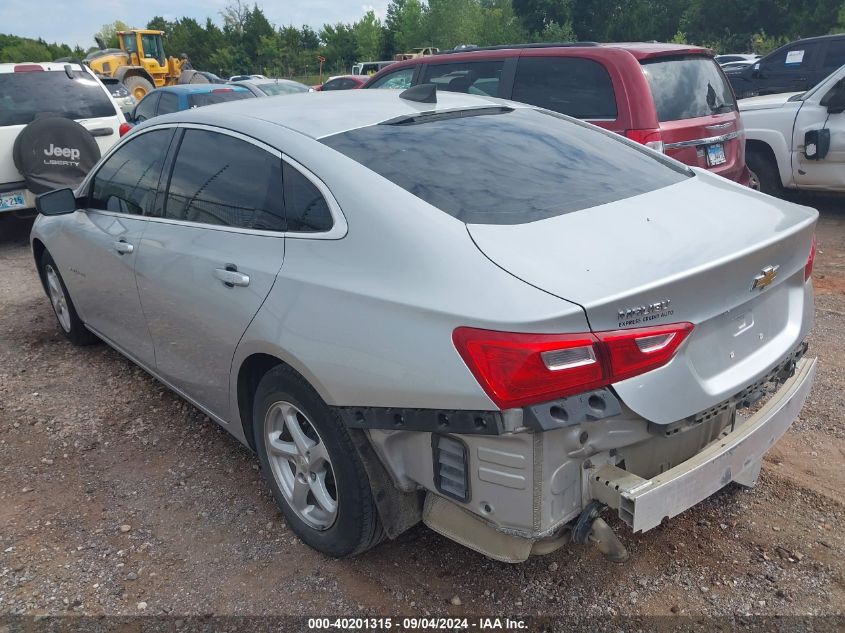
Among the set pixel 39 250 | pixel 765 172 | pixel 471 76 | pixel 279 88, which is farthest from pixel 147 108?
pixel 765 172

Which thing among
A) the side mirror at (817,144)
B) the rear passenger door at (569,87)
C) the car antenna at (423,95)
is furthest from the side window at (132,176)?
the side mirror at (817,144)

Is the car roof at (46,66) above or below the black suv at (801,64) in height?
above

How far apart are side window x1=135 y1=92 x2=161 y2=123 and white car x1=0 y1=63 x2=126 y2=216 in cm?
266

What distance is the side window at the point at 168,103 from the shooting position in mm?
10227

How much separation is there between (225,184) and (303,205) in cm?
58

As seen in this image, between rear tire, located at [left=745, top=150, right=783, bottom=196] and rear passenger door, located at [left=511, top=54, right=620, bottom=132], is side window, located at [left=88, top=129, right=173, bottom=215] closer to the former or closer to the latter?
rear passenger door, located at [left=511, top=54, right=620, bottom=132]

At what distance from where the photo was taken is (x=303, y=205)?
8.40 ft

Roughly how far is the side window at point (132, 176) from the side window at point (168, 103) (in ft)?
21.9

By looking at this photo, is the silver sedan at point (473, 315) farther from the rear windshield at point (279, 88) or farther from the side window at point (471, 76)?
the rear windshield at point (279, 88)

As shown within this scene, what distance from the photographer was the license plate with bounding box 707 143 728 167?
19.4 feet

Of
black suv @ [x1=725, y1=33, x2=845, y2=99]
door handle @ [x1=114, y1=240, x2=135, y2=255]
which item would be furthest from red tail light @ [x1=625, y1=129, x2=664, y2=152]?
black suv @ [x1=725, y1=33, x2=845, y2=99]

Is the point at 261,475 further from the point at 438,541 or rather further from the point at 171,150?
the point at 171,150

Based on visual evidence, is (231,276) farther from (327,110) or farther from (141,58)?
(141,58)

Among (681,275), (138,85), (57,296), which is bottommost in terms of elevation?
(57,296)
